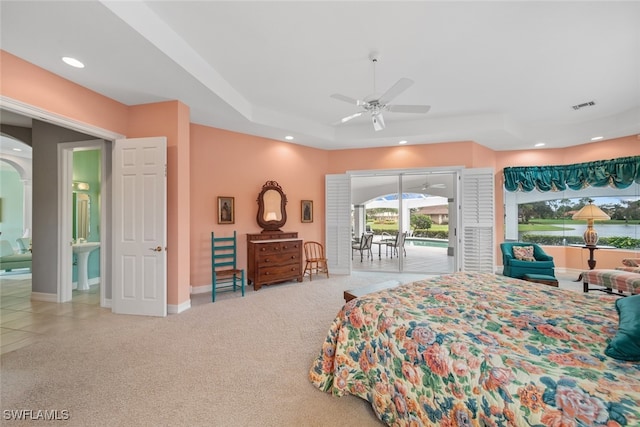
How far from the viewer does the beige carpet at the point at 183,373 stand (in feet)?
6.04

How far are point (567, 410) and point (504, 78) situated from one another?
4023 millimetres

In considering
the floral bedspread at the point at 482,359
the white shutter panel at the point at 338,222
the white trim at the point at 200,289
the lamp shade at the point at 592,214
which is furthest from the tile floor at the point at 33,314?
the lamp shade at the point at 592,214

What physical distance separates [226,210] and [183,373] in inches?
122

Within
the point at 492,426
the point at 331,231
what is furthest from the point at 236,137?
the point at 492,426

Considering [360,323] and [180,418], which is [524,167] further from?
[180,418]

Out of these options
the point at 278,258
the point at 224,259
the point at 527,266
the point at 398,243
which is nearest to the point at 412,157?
the point at 398,243

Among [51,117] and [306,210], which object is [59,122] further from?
[306,210]

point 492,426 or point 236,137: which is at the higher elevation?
point 236,137

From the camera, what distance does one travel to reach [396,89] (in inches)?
114

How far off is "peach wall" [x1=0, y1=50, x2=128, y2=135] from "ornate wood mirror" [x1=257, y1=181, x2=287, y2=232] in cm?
241

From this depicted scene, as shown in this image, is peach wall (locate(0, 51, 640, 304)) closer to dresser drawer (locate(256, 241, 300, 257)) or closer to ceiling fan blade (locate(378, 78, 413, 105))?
dresser drawer (locate(256, 241, 300, 257))

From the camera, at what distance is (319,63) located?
3.37 meters

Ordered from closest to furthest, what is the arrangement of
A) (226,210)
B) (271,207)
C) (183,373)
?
(183,373), (226,210), (271,207)

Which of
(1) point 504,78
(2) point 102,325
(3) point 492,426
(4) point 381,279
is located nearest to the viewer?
(3) point 492,426
